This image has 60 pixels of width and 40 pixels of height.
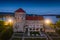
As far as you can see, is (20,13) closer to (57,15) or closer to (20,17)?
(20,17)

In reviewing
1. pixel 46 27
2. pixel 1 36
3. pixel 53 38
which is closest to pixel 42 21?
pixel 46 27

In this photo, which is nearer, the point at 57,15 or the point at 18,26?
the point at 18,26

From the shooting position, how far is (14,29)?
10234mm

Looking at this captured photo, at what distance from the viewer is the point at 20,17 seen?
10.4 meters

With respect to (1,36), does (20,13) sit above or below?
above

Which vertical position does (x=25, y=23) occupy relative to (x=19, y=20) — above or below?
below

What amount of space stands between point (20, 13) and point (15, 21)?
49 centimetres

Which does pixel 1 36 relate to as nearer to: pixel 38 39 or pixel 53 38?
pixel 38 39

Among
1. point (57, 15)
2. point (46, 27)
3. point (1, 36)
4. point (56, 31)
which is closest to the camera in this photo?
point (1, 36)

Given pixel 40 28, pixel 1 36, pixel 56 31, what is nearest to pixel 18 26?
pixel 40 28

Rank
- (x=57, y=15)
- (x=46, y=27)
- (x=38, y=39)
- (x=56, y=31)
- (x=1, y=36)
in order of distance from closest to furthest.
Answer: (x=1, y=36), (x=38, y=39), (x=56, y=31), (x=46, y=27), (x=57, y=15)

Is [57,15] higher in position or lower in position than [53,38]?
higher

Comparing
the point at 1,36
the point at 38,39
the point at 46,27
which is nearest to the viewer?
the point at 1,36

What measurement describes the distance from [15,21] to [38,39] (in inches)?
103
